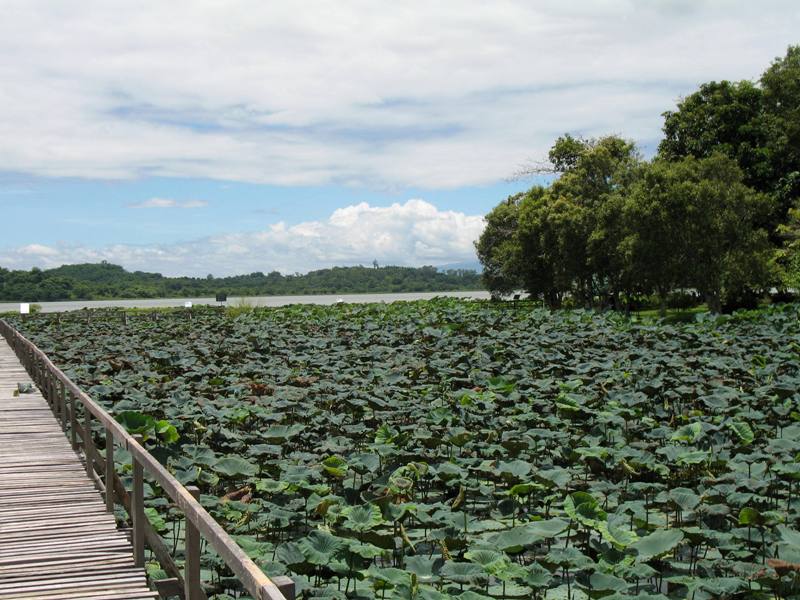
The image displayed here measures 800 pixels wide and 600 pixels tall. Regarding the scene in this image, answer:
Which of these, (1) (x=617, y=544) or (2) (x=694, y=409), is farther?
(2) (x=694, y=409)

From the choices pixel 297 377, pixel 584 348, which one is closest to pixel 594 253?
pixel 584 348

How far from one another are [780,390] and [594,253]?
1940cm

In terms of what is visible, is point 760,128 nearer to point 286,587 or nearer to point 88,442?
point 88,442

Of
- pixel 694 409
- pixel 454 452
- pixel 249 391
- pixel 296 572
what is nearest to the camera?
pixel 296 572

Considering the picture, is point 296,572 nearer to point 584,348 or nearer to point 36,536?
point 36,536

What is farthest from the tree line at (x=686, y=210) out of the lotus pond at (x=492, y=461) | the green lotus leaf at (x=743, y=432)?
the green lotus leaf at (x=743, y=432)

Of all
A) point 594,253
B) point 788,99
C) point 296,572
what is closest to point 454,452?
point 296,572

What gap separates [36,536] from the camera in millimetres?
5312

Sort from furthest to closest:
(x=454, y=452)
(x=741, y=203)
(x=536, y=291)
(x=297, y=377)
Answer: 1. (x=536, y=291)
2. (x=741, y=203)
3. (x=297, y=377)
4. (x=454, y=452)

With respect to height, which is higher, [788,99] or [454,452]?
[788,99]

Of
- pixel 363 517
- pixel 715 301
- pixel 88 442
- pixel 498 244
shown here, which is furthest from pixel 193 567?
pixel 498 244

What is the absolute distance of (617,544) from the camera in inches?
177

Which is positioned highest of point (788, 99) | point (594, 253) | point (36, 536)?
point (788, 99)

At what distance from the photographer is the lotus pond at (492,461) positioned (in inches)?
171
